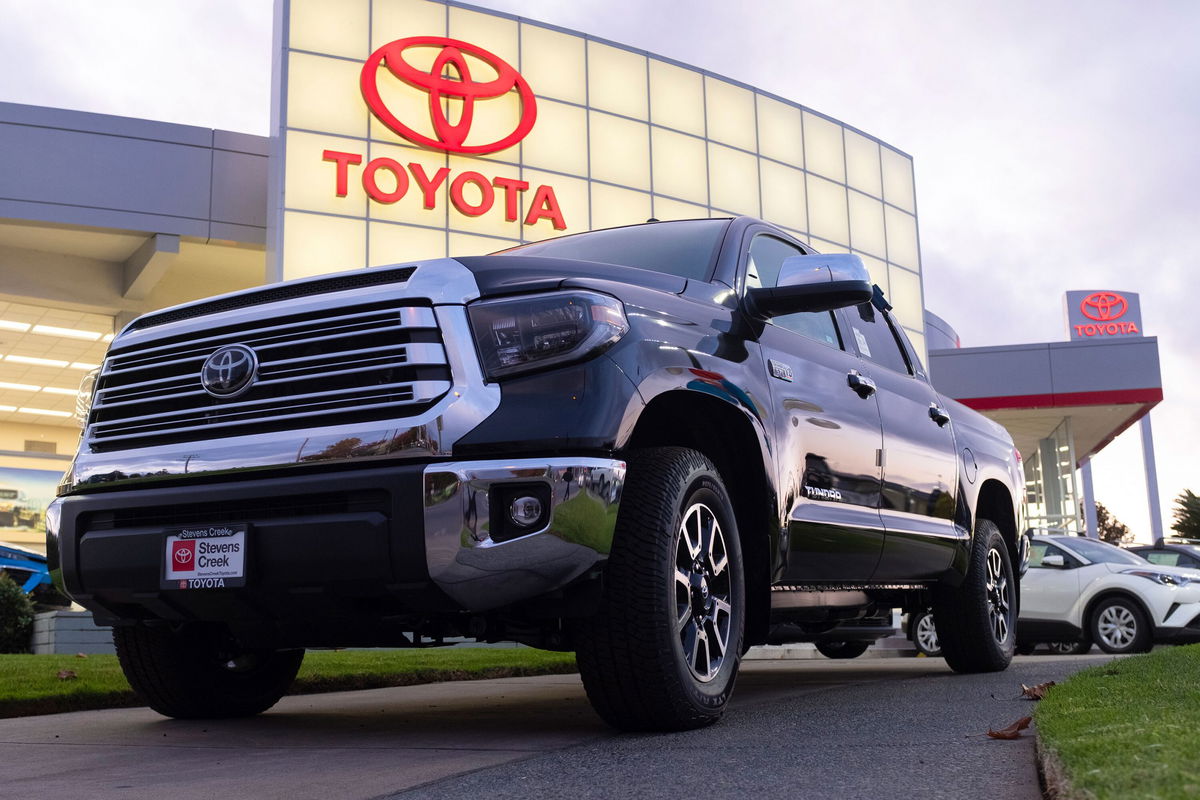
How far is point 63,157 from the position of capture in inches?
742

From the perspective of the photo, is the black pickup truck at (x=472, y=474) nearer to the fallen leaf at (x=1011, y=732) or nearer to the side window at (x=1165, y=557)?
the fallen leaf at (x=1011, y=732)

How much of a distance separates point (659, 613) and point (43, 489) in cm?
2363

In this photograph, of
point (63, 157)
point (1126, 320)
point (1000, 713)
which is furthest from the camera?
point (1126, 320)

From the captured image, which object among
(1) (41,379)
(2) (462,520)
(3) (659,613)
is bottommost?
(3) (659,613)

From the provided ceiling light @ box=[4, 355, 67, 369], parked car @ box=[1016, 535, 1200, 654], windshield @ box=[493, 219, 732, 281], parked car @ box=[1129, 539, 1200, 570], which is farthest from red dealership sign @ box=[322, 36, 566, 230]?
windshield @ box=[493, 219, 732, 281]

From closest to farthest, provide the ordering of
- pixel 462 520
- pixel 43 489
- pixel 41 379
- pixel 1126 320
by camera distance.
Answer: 1. pixel 462 520
2. pixel 43 489
3. pixel 41 379
4. pixel 1126 320

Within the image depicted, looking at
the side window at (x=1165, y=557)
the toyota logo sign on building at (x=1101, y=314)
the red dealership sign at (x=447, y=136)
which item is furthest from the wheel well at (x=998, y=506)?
the toyota logo sign on building at (x=1101, y=314)

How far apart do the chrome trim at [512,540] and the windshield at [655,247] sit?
1409 mm

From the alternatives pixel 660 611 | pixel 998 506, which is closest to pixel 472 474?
pixel 660 611

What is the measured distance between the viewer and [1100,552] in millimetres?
12758

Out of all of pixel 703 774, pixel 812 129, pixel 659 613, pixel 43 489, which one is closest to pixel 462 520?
pixel 659 613

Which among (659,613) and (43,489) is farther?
(43,489)

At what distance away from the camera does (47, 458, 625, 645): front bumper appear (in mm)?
3486

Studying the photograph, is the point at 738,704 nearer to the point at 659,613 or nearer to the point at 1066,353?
the point at 659,613
